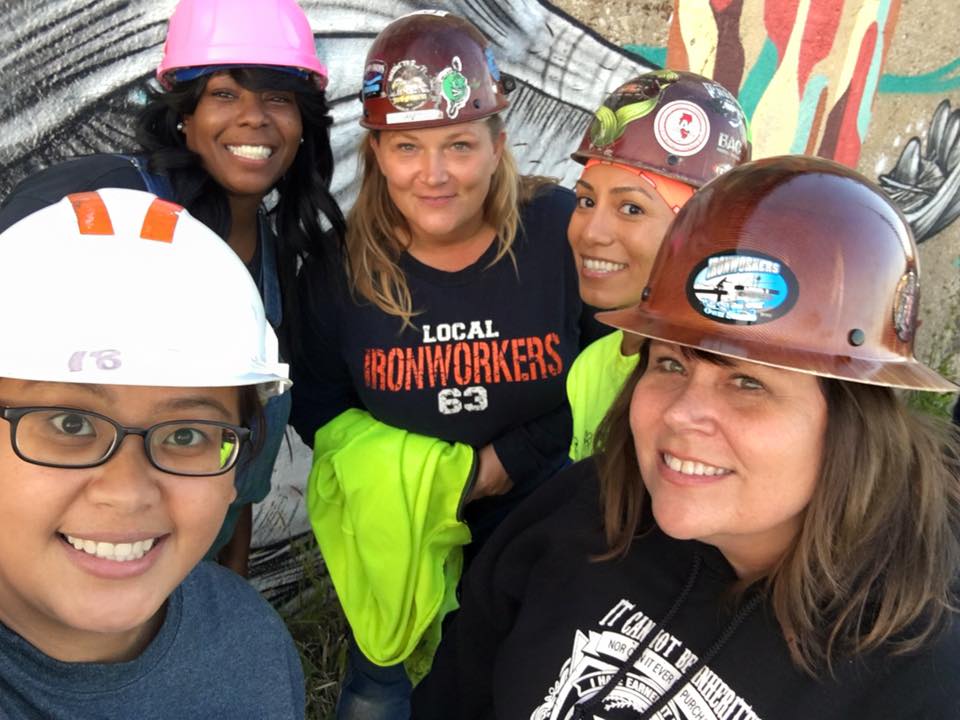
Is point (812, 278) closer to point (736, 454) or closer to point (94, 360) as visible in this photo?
point (736, 454)

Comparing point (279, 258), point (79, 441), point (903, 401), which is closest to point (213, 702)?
point (79, 441)

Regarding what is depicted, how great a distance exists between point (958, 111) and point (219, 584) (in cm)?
673

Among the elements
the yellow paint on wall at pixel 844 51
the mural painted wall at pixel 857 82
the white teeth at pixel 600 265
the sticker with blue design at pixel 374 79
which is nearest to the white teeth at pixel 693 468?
the white teeth at pixel 600 265

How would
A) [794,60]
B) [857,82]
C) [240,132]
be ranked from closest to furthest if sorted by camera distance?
[240,132] → [794,60] → [857,82]

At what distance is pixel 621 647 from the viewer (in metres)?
1.65

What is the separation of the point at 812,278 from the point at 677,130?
1.03 metres

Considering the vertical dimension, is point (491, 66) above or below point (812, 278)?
above

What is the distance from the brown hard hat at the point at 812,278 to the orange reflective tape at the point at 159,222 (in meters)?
0.93

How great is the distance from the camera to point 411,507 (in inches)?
102

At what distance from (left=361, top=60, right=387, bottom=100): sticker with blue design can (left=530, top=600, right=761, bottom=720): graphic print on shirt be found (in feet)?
5.71

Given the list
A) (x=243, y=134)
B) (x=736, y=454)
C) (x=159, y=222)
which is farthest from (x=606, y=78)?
(x=159, y=222)

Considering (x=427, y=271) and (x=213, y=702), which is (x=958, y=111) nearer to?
(x=427, y=271)

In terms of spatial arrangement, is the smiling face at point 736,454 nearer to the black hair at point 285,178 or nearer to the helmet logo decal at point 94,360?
the helmet logo decal at point 94,360

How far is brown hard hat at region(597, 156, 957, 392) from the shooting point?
1.44 m
